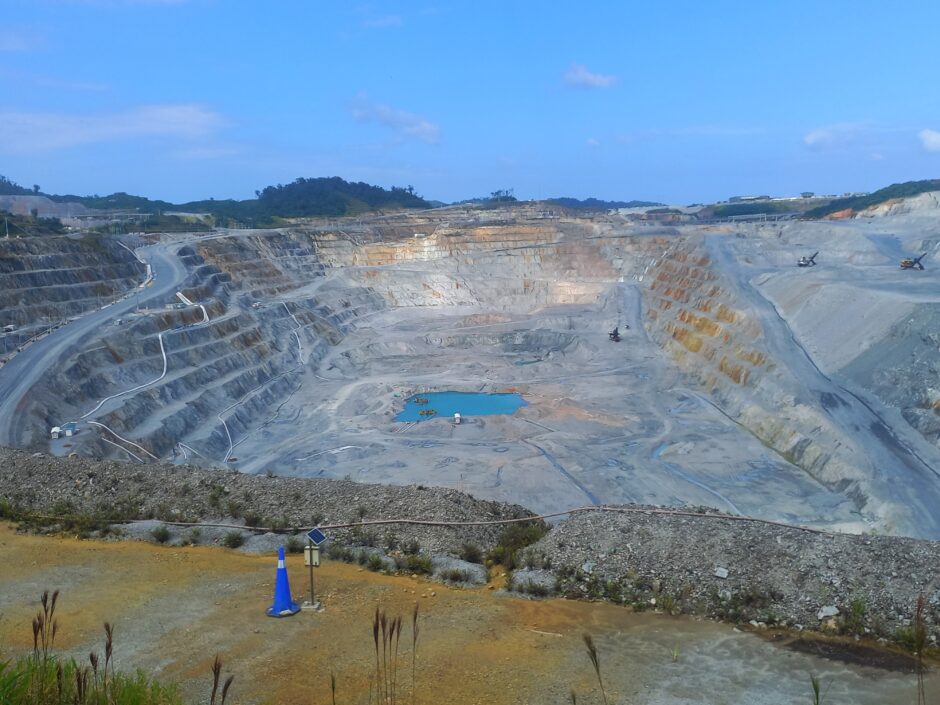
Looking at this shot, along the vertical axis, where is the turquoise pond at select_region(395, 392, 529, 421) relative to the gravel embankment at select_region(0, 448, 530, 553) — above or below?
below

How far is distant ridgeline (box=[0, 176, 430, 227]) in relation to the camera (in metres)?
137

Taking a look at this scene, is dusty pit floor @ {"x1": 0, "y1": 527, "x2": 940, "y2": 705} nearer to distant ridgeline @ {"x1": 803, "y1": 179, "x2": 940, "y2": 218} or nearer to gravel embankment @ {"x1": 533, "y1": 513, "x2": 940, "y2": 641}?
gravel embankment @ {"x1": 533, "y1": 513, "x2": 940, "y2": 641}

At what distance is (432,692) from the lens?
8453mm

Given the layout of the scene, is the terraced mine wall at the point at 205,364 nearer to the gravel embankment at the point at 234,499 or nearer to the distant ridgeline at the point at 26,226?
the distant ridgeline at the point at 26,226

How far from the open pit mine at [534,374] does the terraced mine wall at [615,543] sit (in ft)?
42.6

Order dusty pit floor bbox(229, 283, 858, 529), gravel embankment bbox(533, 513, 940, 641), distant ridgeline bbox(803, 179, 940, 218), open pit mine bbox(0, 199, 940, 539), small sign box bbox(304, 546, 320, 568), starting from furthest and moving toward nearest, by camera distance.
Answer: distant ridgeline bbox(803, 179, 940, 218) → open pit mine bbox(0, 199, 940, 539) → dusty pit floor bbox(229, 283, 858, 529) → small sign box bbox(304, 546, 320, 568) → gravel embankment bbox(533, 513, 940, 641)

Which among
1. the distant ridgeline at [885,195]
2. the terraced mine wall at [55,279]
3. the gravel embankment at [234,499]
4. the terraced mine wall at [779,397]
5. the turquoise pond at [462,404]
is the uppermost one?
the distant ridgeline at [885,195]

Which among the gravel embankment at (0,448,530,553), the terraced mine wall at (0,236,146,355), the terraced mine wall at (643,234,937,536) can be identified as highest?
the terraced mine wall at (0,236,146,355)

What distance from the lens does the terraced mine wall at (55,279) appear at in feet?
137

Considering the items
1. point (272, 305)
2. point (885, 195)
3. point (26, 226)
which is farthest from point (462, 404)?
point (885, 195)

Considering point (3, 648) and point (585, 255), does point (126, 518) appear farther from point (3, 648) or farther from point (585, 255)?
point (585, 255)

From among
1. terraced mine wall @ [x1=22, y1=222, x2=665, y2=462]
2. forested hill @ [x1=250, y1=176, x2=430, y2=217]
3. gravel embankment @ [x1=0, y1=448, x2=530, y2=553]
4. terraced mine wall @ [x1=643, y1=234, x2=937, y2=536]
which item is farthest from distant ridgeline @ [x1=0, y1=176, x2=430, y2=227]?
gravel embankment @ [x1=0, y1=448, x2=530, y2=553]

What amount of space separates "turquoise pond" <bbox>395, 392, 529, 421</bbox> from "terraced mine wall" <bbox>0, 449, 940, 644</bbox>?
2618 centimetres

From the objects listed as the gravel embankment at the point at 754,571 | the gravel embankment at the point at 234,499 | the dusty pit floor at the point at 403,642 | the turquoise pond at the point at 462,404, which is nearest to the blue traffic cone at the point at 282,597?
the dusty pit floor at the point at 403,642
